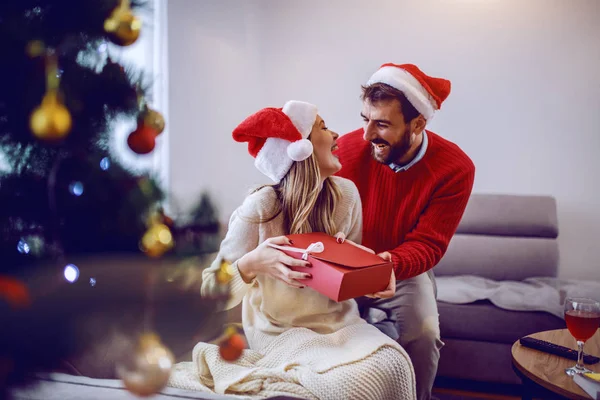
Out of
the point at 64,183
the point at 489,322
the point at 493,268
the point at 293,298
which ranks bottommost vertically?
the point at 489,322

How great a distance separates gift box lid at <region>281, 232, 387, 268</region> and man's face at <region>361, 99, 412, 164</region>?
575 millimetres

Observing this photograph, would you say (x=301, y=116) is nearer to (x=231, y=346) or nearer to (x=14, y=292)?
(x=231, y=346)

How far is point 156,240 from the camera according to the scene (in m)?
0.67

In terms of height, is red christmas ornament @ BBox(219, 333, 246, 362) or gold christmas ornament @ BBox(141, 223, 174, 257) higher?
gold christmas ornament @ BBox(141, 223, 174, 257)

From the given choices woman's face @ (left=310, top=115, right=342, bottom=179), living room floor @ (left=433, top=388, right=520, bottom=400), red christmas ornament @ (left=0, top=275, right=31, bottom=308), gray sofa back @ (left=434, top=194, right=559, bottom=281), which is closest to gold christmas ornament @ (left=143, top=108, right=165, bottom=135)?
red christmas ornament @ (left=0, top=275, right=31, bottom=308)

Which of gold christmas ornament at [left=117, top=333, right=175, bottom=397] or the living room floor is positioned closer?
gold christmas ornament at [left=117, top=333, right=175, bottom=397]

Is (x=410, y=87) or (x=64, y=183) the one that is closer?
(x=64, y=183)

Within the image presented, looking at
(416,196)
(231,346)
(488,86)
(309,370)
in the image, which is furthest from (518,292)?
(231,346)

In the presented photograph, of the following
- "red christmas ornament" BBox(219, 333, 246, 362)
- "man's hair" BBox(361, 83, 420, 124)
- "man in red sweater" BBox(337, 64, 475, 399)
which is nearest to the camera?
"red christmas ornament" BBox(219, 333, 246, 362)

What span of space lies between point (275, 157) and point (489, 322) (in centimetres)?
143

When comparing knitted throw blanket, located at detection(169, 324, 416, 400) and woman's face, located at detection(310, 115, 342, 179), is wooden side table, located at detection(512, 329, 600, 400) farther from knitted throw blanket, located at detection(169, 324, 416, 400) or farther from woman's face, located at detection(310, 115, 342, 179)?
woman's face, located at detection(310, 115, 342, 179)

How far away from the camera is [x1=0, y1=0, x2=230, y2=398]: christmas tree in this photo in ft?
1.90

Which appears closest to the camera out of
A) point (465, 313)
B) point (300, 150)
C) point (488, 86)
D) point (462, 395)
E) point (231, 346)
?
point (231, 346)

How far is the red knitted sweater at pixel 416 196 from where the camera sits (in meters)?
1.68
